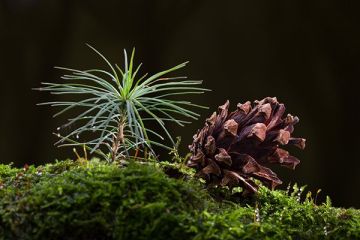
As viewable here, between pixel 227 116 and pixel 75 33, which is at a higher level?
pixel 75 33

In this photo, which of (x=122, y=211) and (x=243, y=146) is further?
(x=243, y=146)

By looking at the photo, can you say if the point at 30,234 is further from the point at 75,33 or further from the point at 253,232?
the point at 75,33

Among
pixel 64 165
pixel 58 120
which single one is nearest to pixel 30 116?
pixel 58 120

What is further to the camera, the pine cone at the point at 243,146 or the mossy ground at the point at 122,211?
the pine cone at the point at 243,146

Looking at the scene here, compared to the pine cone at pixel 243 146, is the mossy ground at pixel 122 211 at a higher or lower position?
lower
